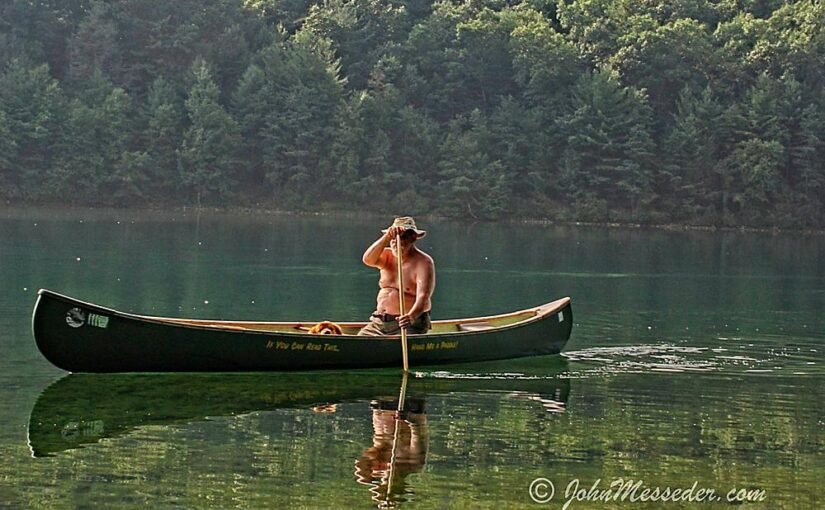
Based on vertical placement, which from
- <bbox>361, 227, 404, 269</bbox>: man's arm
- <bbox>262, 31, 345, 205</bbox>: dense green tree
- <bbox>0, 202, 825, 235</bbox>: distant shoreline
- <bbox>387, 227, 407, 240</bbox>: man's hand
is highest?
<bbox>262, 31, 345, 205</bbox>: dense green tree

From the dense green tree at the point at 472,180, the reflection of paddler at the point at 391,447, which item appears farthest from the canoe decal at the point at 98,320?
the dense green tree at the point at 472,180

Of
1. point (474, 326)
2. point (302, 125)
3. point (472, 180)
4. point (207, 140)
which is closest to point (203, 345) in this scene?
point (474, 326)

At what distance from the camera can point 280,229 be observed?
200 ft

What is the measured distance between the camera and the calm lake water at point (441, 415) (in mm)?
12984

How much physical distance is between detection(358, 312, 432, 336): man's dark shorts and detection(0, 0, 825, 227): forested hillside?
5741cm

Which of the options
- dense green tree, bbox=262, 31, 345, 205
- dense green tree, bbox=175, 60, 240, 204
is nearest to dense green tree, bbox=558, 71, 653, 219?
dense green tree, bbox=262, 31, 345, 205

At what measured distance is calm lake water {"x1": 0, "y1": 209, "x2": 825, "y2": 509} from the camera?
1298 centimetres

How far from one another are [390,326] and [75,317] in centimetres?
439

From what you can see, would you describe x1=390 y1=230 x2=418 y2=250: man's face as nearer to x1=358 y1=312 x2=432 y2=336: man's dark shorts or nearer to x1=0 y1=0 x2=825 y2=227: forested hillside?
x1=358 y1=312 x2=432 y2=336: man's dark shorts

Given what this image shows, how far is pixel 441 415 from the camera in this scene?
16797 mm

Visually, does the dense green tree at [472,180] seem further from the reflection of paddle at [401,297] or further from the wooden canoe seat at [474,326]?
the reflection of paddle at [401,297]

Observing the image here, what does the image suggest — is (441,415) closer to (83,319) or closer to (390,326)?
(390,326)

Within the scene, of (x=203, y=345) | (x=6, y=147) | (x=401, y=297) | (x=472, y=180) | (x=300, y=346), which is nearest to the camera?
(x=203, y=345)

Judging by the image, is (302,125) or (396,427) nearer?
(396,427)
